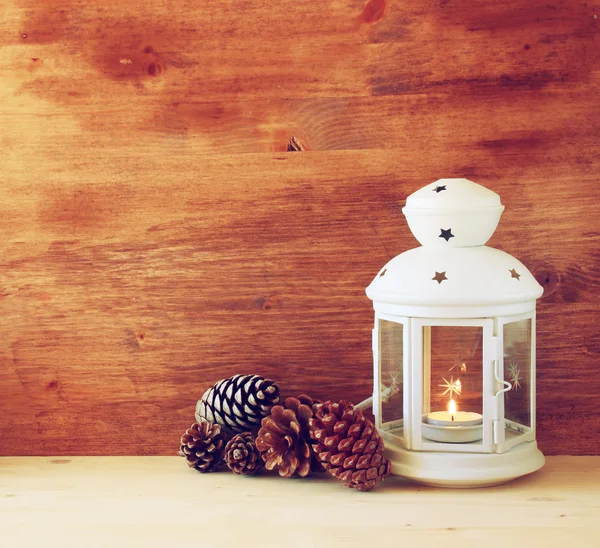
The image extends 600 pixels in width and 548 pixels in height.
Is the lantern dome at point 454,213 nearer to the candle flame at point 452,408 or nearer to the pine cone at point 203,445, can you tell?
the candle flame at point 452,408

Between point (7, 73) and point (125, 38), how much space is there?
179mm

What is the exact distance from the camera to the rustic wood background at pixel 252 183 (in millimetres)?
1108

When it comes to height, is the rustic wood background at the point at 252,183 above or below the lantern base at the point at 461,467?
above

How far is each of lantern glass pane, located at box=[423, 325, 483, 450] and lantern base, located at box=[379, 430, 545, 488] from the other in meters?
0.03

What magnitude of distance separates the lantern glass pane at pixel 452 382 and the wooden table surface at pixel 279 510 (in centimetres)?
8

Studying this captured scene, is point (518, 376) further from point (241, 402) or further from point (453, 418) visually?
point (241, 402)

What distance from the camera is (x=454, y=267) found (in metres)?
0.97

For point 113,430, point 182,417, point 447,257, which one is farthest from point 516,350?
point 113,430

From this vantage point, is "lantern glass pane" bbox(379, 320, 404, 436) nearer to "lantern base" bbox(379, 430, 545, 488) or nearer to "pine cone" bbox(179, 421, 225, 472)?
"lantern base" bbox(379, 430, 545, 488)

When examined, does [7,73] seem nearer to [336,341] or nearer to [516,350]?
[336,341]

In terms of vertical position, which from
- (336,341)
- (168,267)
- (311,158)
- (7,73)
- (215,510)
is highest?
(7,73)

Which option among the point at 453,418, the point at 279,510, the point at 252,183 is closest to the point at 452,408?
the point at 453,418

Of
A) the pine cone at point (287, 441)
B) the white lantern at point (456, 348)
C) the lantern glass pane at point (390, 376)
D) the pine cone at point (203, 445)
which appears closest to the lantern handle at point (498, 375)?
the white lantern at point (456, 348)

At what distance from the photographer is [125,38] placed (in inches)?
44.7
